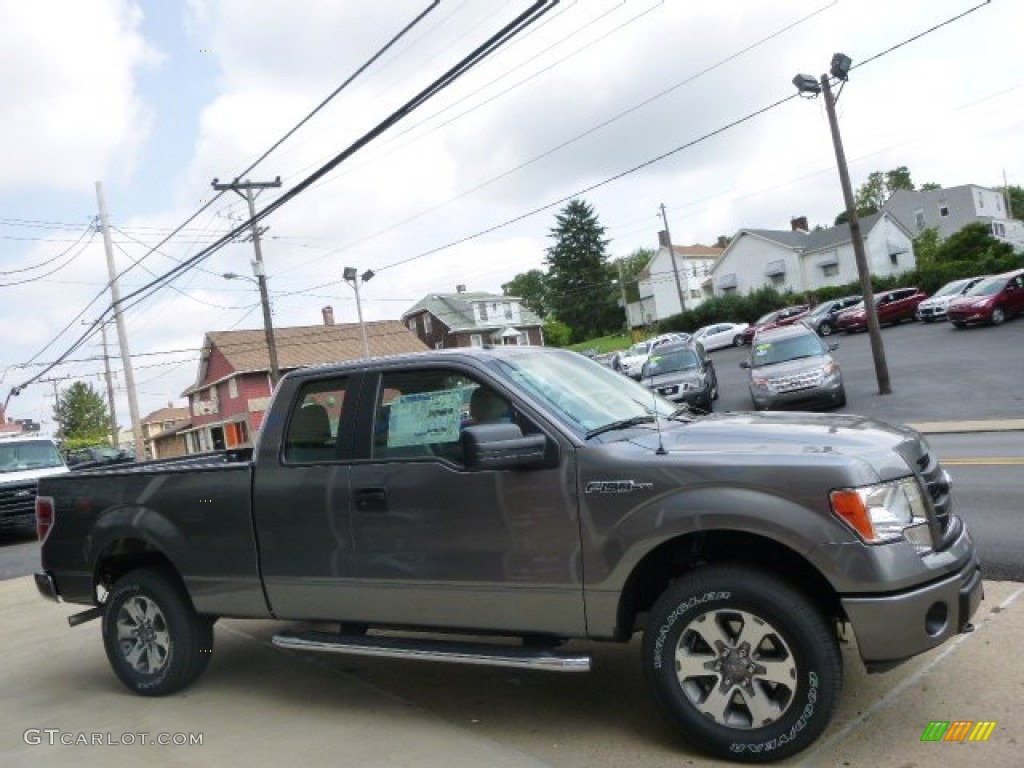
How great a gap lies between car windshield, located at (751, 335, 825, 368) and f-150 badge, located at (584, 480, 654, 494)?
1676cm

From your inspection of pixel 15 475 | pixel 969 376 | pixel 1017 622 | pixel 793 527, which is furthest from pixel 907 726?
pixel 969 376

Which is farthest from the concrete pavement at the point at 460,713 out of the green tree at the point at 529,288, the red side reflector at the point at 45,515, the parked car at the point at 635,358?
the green tree at the point at 529,288

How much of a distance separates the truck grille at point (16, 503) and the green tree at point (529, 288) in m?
99.8

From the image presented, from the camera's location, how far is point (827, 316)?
41.2 meters

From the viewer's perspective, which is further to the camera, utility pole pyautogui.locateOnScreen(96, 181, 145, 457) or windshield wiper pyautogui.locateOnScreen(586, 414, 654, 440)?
utility pole pyautogui.locateOnScreen(96, 181, 145, 457)

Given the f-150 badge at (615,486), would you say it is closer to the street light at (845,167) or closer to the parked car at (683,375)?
the parked car at (683,375)

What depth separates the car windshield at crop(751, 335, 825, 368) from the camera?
19.7 metres

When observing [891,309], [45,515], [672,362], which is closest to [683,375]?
[672,362]

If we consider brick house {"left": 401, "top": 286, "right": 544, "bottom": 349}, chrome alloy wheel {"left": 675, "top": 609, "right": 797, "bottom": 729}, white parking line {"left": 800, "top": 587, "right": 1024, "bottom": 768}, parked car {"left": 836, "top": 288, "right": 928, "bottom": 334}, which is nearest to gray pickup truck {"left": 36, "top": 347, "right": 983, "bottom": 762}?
chrome alloy wheel {"left": 675, "top": 609, "right": 797, "bottom": 729}

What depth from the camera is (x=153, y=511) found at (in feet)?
17.3

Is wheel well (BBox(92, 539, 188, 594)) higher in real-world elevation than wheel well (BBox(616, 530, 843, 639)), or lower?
higher

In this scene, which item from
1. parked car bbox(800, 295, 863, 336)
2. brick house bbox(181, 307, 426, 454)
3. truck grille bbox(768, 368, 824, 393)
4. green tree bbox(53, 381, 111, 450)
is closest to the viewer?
truck grille bbox(768, 368, 824, 393)
